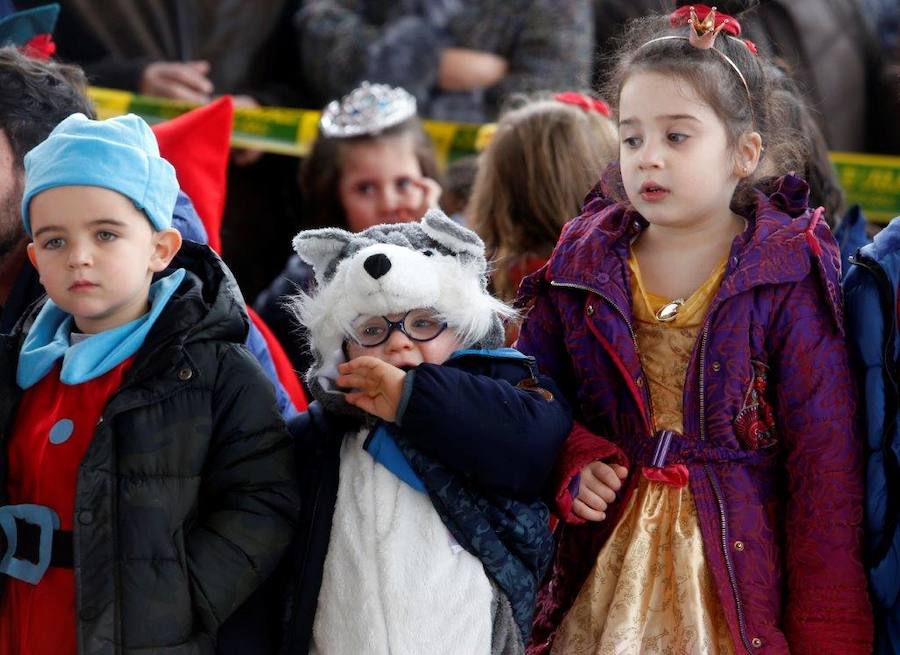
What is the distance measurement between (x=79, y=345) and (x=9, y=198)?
66 centimetres

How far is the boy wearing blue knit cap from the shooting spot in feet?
7.32

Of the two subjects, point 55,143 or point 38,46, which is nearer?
point 55,143

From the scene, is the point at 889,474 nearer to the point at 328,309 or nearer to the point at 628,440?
the point at 628,440

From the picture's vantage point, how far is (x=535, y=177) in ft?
11.3

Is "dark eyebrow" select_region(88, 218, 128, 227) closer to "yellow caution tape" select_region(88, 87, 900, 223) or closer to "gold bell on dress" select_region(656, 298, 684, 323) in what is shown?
"gold bell on dress" select_region(656, 298, 684, 323)

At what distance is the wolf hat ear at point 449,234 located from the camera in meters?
2.41

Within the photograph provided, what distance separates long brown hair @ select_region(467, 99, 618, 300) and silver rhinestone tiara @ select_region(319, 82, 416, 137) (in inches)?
36.6

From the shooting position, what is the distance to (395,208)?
14.4 feet

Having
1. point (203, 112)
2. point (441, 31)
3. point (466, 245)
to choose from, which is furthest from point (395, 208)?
point (466, 245)

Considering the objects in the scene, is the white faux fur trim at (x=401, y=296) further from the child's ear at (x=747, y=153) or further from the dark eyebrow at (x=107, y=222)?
the child's ear at (x=747, y=153)

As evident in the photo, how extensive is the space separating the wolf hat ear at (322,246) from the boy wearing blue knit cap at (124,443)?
0.60 feet

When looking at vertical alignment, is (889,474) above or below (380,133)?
above

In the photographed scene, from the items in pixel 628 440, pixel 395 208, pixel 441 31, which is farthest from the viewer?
pixel 441 31

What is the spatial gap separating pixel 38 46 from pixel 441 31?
6.23 ft
